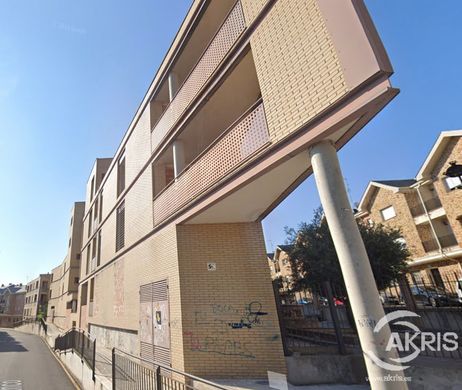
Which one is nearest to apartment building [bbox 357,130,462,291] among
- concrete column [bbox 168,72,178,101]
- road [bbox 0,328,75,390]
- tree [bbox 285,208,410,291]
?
tree [bbox 285,208,410,291]

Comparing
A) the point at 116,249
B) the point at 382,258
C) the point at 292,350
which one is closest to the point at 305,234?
the point at 382,258

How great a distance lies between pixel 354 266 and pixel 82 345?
12.5m

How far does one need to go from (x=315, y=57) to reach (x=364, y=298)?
3.91 meters

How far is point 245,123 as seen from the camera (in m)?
6.43

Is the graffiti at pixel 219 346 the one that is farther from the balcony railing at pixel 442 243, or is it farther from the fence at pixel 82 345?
the balcony railing at pixel 442 243

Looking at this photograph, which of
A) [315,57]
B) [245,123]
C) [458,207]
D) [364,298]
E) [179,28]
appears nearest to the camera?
[364,298]

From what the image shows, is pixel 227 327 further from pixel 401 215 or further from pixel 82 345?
pixel 401 215

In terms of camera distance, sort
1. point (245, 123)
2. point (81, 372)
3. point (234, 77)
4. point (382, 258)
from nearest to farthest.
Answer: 1. point (245, 123)
2. point (234, 77)
3. point (81, 372)
4. point (382, 258)

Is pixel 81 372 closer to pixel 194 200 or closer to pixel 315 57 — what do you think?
pixel 194 200

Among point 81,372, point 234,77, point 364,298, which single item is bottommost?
point 81,372

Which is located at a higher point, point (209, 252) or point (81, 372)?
point (209, 252)

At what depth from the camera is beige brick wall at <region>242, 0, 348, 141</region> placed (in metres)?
4.46

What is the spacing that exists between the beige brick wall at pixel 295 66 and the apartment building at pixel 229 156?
0.02 metres

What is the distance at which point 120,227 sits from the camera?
14250mm
